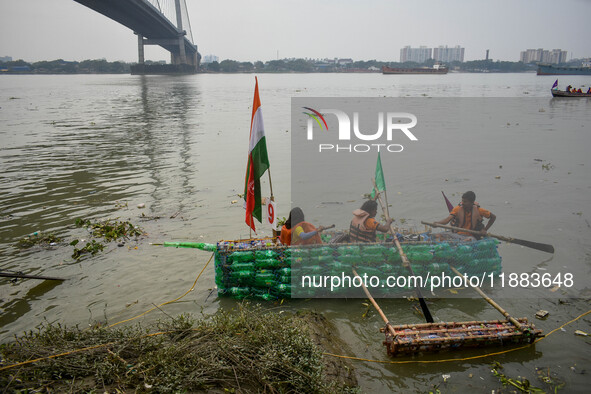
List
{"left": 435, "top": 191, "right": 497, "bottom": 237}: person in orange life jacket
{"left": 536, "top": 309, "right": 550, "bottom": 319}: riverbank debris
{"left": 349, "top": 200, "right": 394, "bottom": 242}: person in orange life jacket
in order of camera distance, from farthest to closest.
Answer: {"left": 435, "top": 191, "right": 497, "bottom": 237}: person in orange life jacket, {"left": 349, "top": 200, "right": 394, "bottom": 242}: person in orange life jacket, {"left": 536, "top": 309, "right": 550, "bottom": 319}: riverbank debris

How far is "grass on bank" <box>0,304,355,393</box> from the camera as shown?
14.1 ft

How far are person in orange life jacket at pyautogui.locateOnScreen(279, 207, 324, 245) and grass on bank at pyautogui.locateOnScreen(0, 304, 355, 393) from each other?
6.95 feet

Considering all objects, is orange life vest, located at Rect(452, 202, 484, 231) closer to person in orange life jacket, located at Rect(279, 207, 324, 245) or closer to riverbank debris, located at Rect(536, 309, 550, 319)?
riverbank debris, located at Rect(536, 309, 550, 319)

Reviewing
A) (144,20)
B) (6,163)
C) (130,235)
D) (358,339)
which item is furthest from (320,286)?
(144,20)

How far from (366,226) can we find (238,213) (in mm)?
4578

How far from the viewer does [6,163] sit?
53.2 ft

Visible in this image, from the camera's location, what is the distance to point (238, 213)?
11.2m

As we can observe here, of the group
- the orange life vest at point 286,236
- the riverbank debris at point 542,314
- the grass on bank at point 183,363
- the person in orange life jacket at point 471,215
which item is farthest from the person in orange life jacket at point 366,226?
the grass on bank at point 183,363

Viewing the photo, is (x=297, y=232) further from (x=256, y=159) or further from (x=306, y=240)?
(x=256, y=159)

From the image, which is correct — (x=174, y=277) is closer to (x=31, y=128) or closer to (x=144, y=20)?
(x=31, y=128)

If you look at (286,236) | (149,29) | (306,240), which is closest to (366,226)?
(306,240)

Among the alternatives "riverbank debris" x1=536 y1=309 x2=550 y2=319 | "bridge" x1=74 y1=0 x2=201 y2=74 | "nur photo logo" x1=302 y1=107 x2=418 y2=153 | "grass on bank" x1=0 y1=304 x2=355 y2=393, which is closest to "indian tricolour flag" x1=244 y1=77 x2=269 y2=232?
"grass on bank" x1=0 y1=304 x2=355 y2=393

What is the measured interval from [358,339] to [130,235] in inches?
239

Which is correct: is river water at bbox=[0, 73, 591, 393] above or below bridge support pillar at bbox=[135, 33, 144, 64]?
below
